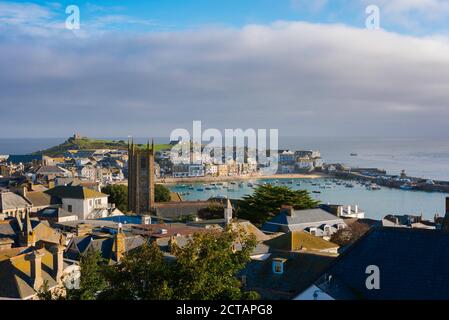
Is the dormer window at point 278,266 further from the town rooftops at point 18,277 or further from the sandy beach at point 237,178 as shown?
the sandy beach at point 237,178

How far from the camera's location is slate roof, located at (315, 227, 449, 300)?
31.8ft

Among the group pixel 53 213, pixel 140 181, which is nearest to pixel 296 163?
pixel 140 181

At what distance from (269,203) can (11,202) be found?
758 inches

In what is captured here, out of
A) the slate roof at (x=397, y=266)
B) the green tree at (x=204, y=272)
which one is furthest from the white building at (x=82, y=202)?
the green tree at (x=204, y=272)

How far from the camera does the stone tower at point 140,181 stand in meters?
54.4

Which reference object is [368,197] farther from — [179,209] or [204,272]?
[204,272]

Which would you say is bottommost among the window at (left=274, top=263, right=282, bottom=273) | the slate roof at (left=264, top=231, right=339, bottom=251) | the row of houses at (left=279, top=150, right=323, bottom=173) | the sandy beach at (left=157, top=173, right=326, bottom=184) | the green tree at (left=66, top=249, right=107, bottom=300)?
the sandy beach at (left=157, top=173, right=326, bottom=184)

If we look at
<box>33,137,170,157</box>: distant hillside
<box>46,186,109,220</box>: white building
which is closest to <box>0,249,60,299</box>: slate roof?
<box>46,186,109,220</box>: white building

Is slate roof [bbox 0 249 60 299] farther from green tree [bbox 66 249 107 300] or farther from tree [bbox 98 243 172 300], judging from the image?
tree [bbox 98 243 172 300]

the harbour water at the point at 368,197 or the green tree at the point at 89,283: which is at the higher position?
the green tree at the point at 89,283

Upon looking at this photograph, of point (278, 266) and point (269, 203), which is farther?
point (269, 203)

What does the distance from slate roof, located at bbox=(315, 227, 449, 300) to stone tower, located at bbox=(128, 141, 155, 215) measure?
4306 centimetres

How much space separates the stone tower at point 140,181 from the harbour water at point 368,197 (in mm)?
28543

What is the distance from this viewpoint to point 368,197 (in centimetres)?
9719
